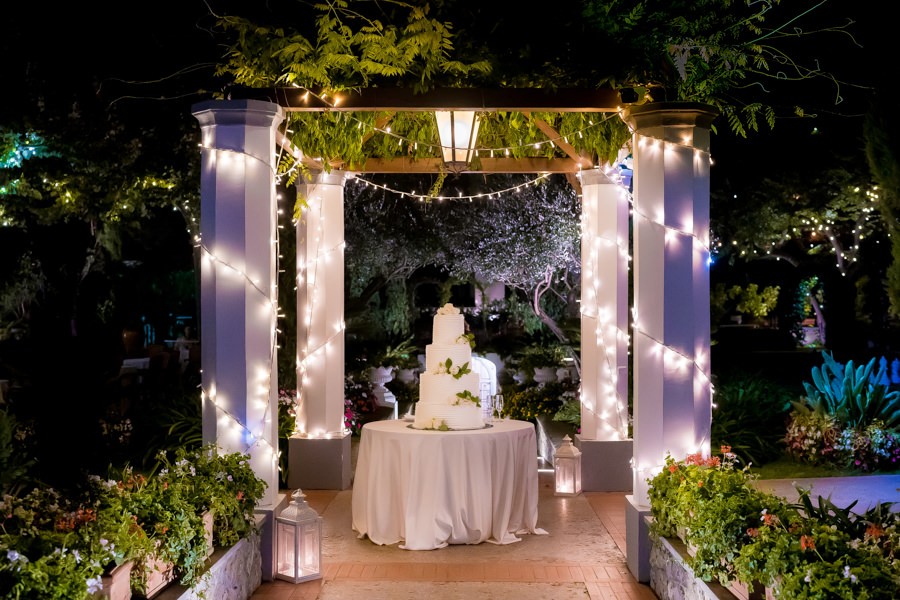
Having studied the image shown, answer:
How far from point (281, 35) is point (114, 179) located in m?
10.2

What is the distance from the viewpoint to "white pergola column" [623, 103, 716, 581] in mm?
6422

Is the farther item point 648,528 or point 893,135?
point 893,135

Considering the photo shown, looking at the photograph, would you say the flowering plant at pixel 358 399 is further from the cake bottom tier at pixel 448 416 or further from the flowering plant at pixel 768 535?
the flowering plant at pixel 768 535

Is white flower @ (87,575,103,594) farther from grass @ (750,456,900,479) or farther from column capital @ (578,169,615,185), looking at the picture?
grass @ (750,456,900,479)

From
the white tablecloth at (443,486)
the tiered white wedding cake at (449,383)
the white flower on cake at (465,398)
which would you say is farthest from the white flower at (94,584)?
the white flower on cake at (465,398)

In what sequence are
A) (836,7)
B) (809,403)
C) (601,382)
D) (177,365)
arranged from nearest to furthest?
(601,382), (809,403), (836,7), (177,365)

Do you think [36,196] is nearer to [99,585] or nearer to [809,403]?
[809,403]

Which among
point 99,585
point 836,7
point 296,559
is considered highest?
point 836,7

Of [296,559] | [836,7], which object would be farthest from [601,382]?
[836,7]

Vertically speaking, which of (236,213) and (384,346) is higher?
→ (236,213)

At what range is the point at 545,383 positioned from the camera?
15914 mm

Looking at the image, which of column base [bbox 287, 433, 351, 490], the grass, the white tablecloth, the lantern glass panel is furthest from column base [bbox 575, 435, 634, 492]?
the lantern glass panel

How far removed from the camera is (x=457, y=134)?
7414 millimetres

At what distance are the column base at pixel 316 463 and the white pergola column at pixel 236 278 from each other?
3471 mm
